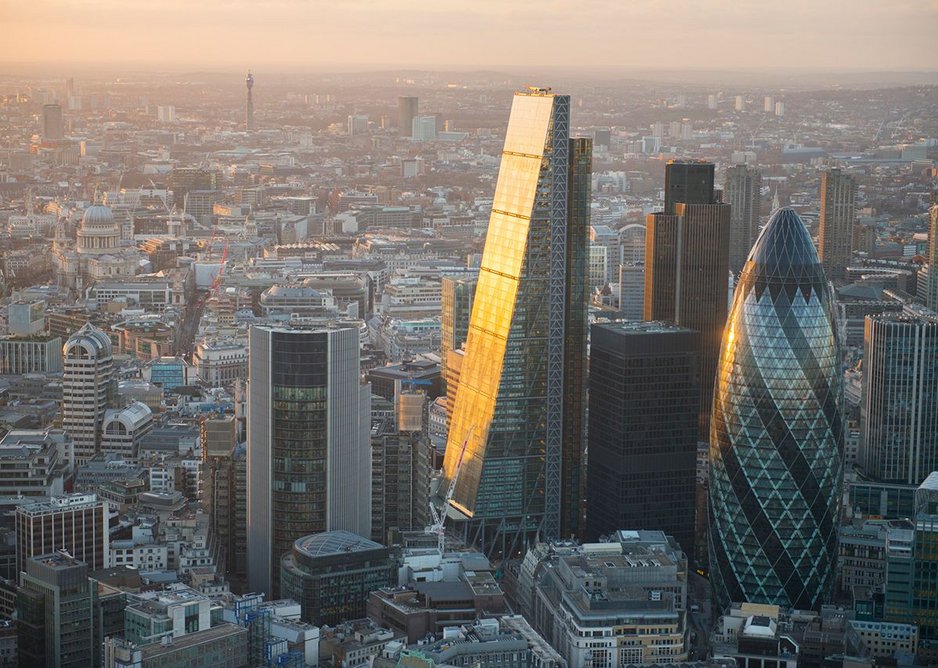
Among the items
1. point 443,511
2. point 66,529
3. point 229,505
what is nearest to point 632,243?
point 443,511

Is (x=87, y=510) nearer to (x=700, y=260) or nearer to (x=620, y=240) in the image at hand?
(x=700, y=260)

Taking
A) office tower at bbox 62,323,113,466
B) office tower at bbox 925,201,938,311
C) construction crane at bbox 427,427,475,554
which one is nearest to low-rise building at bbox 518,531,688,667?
construction crane at bbox 427,427,475,554

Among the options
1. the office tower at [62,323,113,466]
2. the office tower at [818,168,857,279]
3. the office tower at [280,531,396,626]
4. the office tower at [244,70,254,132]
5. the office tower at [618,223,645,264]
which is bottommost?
the office tower at [280,531,396,626]

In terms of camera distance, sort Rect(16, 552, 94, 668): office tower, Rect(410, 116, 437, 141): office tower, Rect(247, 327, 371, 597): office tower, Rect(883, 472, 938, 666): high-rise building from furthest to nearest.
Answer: Rect(410, 116, 437, 141): office tower < Rect(247, 327, 371, 597): office tower < Rect(883, 472, 938, 666): high-rise building < Rect(16, 552, 94, 668): office tower

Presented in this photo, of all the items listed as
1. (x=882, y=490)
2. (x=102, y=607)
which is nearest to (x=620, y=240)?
(x=882, y=490)

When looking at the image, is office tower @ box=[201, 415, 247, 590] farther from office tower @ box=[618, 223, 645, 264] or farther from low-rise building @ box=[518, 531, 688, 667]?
office tower @ box=[618, 223, 645, 264]

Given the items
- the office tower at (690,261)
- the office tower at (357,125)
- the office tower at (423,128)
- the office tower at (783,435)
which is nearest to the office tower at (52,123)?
the office tower at (357,125)
